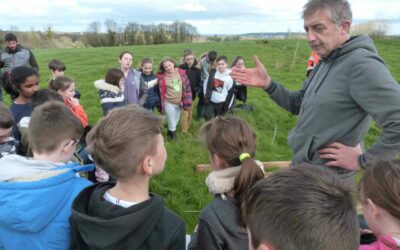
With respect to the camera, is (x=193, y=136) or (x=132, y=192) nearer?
(x=132, y=192)

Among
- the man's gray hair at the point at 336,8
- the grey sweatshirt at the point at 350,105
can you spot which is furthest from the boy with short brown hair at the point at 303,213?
the man's gray hair at the point at 336,8

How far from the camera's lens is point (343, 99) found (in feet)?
8.34

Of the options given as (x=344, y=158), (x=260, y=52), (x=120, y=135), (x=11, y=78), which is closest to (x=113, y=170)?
(x=120, y=135)

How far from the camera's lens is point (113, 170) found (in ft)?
6.29

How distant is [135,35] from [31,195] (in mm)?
38928

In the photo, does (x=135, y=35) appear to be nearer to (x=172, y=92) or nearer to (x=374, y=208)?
(x=172, y=92)

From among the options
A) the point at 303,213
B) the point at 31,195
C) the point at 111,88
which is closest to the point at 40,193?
the point at 31,195

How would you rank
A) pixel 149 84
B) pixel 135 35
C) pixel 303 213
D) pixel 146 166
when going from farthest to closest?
pixel 135 35 → pixel 149 84 → pixel 146 166 → pixel 303 213

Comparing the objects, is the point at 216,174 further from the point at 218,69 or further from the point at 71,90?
the point at 218,69

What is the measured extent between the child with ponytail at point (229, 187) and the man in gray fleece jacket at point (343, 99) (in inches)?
26.3

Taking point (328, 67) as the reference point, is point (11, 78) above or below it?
below

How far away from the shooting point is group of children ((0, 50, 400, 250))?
4.04ft

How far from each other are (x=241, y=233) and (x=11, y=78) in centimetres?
334

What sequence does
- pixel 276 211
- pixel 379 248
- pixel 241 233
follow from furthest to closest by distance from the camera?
pixel 241 233 < pixel 379 248 < pixel 276 211
